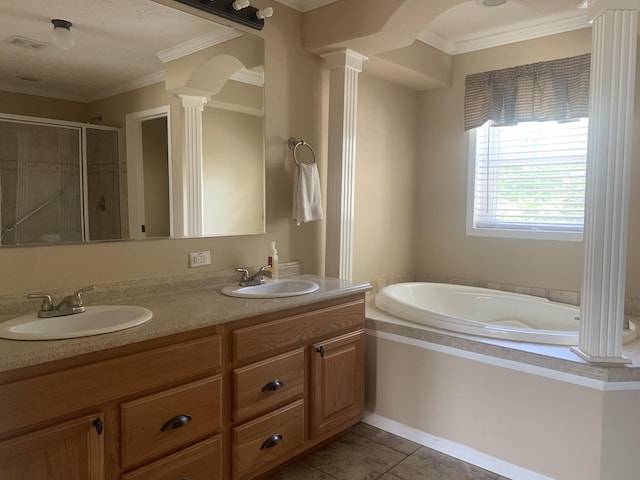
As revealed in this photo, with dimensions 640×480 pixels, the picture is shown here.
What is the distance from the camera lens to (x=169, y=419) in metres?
1.68

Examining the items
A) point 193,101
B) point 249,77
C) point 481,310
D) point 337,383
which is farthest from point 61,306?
point 481,310

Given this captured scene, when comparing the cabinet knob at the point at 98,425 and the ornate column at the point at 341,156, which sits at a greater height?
the ornate column at the point at 341,156

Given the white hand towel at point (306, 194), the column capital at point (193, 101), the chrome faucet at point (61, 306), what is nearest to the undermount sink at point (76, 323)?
the chrome faucet at point (61, 306)

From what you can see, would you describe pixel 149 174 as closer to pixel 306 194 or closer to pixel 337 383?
pixel 306 194

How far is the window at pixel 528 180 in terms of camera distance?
3.21 meters

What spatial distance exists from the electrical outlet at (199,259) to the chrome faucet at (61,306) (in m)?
0.63

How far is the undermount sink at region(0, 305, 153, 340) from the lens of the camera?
4.83 feet

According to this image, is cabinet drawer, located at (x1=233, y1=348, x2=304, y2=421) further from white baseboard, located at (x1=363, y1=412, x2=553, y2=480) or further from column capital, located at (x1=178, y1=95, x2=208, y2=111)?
column capital, located at (x1=178, y1=95, x2=208, y2=111)

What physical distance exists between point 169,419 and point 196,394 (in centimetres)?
13

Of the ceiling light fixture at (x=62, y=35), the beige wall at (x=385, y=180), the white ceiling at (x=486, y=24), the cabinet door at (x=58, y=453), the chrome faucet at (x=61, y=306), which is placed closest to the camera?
the cabinet door at (x=58, y=453)

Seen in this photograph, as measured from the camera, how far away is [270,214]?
107 inches

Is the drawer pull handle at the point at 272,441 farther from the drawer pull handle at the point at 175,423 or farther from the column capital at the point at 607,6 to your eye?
the column capital at the point at 607,6

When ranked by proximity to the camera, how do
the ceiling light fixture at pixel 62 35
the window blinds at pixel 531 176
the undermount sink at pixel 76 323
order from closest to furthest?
the undermount sink at pixel 76 323
the ceiling light fixture at pixel 62 35
the window blinds at pixel 531 176

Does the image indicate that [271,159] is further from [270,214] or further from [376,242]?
[376,242]
